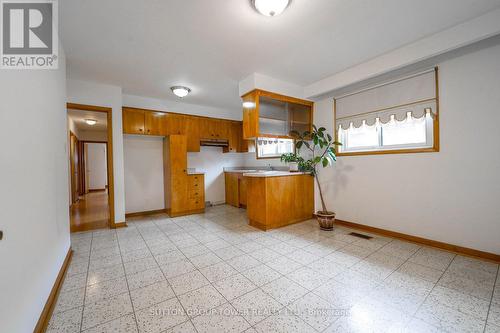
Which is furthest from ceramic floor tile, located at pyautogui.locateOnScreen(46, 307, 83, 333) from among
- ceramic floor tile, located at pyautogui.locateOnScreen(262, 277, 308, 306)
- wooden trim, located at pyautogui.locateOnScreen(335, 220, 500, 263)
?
wooden trim, located at pyautogui.locateOnScreen(335, 220, 500, 263)

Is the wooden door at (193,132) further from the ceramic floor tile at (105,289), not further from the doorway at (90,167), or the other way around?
the ceramic floor tile at (105,289)

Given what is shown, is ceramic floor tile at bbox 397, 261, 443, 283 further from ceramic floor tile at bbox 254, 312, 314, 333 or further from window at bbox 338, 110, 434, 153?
window at bbox 338, 110, 434, 153

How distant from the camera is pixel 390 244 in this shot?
286 cm

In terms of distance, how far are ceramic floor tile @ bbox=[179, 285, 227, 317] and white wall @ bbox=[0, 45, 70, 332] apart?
3.28 ft

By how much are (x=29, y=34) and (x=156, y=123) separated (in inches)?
111

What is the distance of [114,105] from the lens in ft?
12.4

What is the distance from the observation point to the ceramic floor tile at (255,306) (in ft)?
5.07

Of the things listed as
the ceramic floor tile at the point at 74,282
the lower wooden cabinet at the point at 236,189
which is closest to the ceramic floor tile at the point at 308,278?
the ceramic floor tile at the point at 74,282

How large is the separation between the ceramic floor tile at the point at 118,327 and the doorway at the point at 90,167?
276cm

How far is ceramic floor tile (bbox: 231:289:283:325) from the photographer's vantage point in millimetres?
1544

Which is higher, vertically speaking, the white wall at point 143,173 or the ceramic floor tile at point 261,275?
the white wall at point 143,173

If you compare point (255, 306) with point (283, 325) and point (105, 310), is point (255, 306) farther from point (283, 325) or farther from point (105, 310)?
point (105, 310)

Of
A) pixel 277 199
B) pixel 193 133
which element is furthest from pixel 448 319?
pixel 193 133

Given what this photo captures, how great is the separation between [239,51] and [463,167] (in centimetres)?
330
